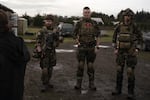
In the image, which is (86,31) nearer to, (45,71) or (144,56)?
(45,71)

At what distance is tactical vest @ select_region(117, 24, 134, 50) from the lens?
878 centimetres

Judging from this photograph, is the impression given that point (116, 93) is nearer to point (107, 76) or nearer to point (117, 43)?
point (117, 43)

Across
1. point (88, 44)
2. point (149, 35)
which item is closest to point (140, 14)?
point (149, 35)

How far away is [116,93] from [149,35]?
43.7 feet

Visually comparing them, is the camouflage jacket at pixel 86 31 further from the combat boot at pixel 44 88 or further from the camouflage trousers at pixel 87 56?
the combat boot at pixel 44 88

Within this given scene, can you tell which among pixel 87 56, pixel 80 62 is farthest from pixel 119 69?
pixel 80 62

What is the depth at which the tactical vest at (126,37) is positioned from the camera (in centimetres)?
878

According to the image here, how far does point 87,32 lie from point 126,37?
1.05m

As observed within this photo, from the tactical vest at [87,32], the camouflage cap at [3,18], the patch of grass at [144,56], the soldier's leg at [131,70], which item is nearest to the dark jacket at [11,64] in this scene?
the camouflage cap at [3,18]

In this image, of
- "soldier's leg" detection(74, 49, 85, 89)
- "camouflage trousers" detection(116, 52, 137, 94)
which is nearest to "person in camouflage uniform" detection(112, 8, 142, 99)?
"camouflage trousers" detection(116, 52, 137, 94)

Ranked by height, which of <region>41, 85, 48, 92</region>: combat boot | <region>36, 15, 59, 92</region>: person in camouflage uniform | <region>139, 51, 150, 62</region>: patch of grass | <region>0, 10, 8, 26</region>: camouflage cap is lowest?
<region>139, 51, 150, 62</region>: patch of grass

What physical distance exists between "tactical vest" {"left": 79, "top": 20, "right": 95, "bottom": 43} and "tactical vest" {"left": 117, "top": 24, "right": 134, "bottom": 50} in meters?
0.82

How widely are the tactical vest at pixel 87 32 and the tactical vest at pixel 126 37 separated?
32.3 inches

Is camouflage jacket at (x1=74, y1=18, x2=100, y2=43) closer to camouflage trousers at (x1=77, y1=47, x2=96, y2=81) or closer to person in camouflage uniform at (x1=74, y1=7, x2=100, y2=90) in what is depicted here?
person in camouflage uniform at (x1=74, y1=7, x2=100, y2=90)
